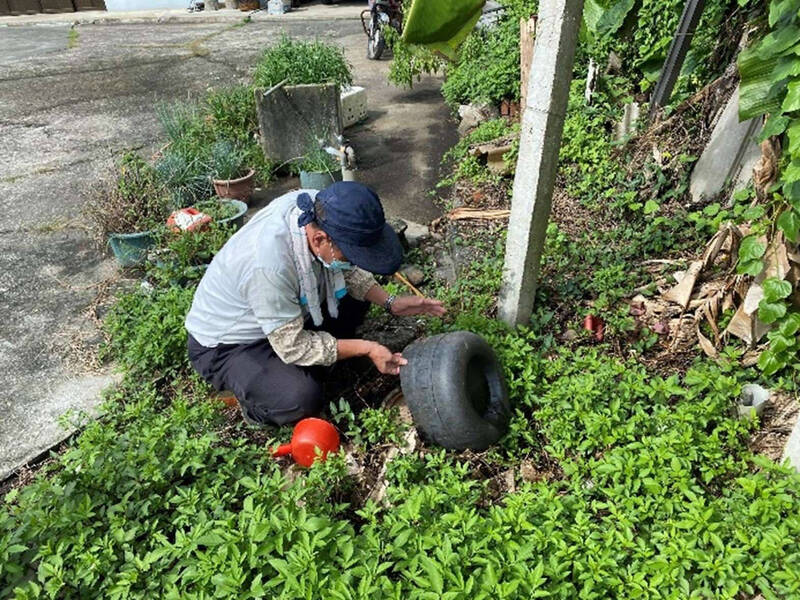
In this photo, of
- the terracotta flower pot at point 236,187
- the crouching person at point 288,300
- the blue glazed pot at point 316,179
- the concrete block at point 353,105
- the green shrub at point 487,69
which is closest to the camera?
the crouching person at point 288,300

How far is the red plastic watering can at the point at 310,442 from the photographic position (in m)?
2.66

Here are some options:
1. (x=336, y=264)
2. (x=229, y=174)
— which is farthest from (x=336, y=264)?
(x=229, y=174)

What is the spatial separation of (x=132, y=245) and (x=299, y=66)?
3073 millimetres

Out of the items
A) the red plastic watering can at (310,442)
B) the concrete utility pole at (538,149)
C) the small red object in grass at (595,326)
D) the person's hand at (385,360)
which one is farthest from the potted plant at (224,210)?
the small red object in grass at (595,326)

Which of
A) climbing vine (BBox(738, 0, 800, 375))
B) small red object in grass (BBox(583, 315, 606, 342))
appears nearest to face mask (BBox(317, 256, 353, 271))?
small red object in grass (BBox(583, 315, 606, 342))

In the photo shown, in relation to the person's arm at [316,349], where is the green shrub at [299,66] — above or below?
above

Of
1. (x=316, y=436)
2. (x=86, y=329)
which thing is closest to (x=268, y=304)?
(x=316, y=436)

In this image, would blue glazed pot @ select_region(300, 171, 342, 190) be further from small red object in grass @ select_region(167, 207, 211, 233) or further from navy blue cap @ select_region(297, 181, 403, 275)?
navy blue cap @ select_region(297, 181, 403, 275)

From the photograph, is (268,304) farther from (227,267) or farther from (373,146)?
(373,146)

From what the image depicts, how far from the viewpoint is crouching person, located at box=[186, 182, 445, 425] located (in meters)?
2.60

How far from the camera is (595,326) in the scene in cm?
350

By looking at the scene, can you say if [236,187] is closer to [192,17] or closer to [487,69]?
[487,69]

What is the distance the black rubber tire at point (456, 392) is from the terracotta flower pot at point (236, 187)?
344cm

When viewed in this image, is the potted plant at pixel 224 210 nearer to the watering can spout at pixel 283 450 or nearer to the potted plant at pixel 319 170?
the potted plant at pixel 319 170
